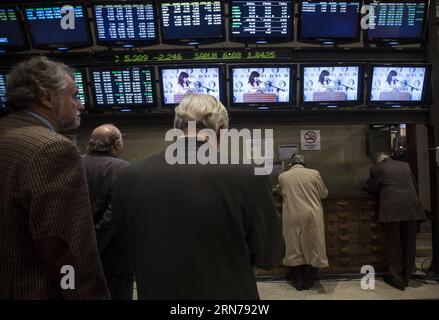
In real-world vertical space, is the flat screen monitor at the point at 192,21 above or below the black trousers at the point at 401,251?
above

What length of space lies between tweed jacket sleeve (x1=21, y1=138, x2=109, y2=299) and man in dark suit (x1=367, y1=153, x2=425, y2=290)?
3778mm

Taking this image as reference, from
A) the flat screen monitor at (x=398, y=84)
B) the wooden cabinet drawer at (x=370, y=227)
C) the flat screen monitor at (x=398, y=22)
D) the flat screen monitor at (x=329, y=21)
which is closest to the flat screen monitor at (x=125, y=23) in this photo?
the flat screen monitor at (x=329, y=21)

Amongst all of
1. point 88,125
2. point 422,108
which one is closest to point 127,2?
point 88,125

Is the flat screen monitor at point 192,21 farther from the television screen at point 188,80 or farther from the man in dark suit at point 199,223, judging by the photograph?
the man in dark suit at point 199,223

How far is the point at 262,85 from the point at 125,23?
1484mm

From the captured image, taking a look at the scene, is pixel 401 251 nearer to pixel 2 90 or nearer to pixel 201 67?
pixel 201 67

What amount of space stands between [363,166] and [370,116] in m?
1.75

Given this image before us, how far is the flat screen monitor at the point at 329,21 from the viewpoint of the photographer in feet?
11.1

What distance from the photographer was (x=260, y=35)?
343cm

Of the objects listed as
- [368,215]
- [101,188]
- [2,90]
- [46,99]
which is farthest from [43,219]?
[368,215]

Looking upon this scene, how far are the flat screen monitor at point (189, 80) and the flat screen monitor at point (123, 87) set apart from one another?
137 millimetres

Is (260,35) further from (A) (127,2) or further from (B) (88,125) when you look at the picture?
(B) (88,125)

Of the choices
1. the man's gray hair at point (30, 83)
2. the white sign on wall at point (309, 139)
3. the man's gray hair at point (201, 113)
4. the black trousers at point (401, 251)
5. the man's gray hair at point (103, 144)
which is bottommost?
the black trousers at point (401, 251)

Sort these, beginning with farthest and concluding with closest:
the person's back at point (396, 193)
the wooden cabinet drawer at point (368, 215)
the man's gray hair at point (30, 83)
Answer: the wooden cabinet drawer at point (368, 215), the person's back at point (396, 193), the man's gray hair at point (30, 83)
